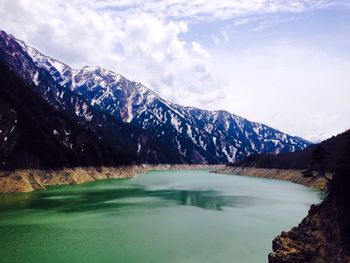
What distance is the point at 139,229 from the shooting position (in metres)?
52.8

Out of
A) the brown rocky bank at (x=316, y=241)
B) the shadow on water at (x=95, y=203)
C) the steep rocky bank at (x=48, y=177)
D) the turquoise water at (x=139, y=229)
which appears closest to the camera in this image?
the brown rocky bank at (x=316, y=241)

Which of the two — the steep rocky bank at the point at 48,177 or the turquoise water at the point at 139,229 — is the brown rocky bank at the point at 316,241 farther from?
the steep rocky bank at the point at 48,177

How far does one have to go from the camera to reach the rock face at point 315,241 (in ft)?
94.7

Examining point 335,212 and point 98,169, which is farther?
point 98,169

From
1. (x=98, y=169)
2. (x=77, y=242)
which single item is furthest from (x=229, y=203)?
(x=98, y=169)

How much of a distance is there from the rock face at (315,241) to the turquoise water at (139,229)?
5379mm

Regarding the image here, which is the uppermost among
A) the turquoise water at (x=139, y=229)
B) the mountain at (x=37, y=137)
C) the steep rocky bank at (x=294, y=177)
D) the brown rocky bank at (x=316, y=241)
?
the mountain at (x=37, y=137)

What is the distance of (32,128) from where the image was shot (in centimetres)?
13662

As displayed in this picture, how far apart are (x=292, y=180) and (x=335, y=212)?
133433mm

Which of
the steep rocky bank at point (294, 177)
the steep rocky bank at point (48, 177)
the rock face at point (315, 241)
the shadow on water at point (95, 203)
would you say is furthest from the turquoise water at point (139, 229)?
the steep rocky bank at point (294, 177)

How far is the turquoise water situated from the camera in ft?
128

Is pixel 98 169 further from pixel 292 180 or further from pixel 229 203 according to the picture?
pixel 229 203

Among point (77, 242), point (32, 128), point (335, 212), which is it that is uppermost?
point (32, 128)

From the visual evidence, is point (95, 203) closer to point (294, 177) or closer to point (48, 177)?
point (48, 177)
